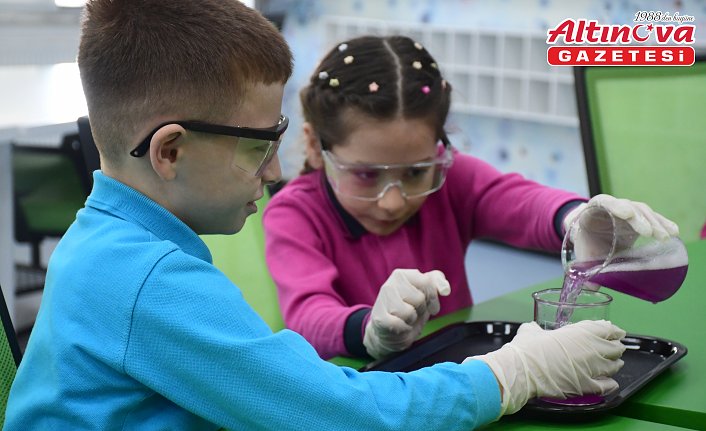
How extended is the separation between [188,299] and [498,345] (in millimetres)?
502

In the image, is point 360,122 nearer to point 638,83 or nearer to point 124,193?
point 124,193

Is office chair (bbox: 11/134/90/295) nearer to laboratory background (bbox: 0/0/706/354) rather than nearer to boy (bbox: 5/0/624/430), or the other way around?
laboratory background (bbox: 0/0/706/354)

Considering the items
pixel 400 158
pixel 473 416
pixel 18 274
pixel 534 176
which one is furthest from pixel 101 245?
pixel 534 176

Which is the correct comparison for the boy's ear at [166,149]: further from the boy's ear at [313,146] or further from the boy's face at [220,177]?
the boy's ear at [313,146]

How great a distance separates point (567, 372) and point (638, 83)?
4.21 feet

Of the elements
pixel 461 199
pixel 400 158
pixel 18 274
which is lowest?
pixel 18 274

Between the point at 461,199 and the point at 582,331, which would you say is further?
the point at 461,199

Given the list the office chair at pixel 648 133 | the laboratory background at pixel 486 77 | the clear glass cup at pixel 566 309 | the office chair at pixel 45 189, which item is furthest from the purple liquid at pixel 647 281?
the laboratory background at pixel 486 77

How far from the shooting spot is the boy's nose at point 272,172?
95cm

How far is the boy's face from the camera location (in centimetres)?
89

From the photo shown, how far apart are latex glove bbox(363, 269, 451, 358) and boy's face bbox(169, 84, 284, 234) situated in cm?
23

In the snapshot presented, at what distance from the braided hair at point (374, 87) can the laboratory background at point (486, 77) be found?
2020 millimetres

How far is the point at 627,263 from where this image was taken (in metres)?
1.07

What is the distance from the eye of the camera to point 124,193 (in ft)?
2.88
